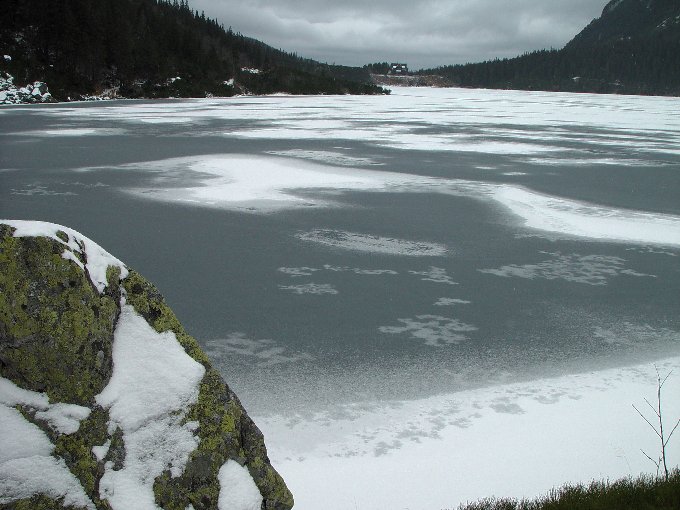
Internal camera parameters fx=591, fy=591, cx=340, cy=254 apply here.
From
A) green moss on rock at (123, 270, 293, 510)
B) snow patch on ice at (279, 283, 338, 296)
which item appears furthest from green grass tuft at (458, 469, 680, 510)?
snow patch on ice at (279, 283, 338, 296)

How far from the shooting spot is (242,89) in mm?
73000

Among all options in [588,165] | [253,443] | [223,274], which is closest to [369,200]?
[223,274]

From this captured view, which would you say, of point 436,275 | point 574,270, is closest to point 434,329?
point 436,275

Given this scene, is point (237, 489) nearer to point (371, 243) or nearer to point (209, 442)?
point (209, 442)

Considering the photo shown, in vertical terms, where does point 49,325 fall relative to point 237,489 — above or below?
above

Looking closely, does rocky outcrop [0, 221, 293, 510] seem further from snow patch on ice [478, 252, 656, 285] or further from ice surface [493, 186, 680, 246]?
ice surface [493, 186, 680, 246]

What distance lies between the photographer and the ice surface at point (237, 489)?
2314 millimetres

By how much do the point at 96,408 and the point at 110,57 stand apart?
207 ft

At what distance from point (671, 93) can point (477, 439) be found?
434ft

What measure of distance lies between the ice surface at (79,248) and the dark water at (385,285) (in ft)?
5.42

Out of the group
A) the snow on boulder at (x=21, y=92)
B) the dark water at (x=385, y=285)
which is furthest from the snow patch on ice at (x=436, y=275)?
the snow on boulder at (x=21, y=92)

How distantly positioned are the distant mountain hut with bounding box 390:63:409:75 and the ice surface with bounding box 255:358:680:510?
178 metres

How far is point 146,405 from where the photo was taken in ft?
7.91

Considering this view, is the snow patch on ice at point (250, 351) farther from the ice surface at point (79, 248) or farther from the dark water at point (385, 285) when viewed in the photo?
the ice surface at point (79, 248)
